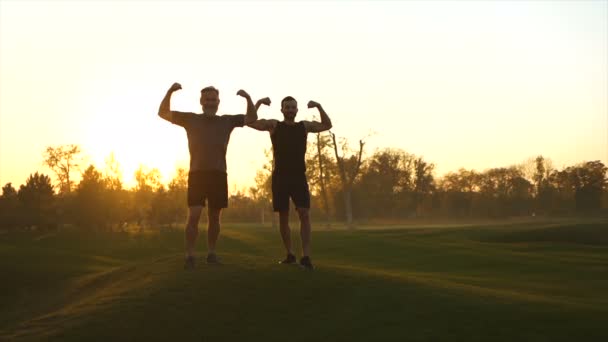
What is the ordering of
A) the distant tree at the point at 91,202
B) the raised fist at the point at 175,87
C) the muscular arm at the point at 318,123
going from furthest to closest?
the distant tree at the point at 91,202
the muscular arm at the point at 318,123
the raised fist at the point at 175,87

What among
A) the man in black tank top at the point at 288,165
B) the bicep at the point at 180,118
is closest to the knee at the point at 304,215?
the man in black tank top at the point at 288,165

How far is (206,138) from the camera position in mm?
12141

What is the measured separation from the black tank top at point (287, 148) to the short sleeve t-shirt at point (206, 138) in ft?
3.37

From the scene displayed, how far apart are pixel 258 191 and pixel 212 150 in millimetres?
72535

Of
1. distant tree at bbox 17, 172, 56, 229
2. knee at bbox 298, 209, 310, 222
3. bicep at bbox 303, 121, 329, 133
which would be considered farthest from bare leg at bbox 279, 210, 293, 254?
distant tree at bbox 17, 172, 56, 229

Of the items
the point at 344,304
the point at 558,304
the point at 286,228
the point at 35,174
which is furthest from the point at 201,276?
the point at 35,174

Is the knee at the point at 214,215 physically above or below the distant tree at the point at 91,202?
below

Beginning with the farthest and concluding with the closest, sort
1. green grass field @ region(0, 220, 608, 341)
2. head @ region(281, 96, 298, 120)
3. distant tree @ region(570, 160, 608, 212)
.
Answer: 1. distant tree @ region(570, 160, 608, 212)
2. head @ region(281, 96, 298, 120)
3. green grass field @ region(0, 220, 608, 341)

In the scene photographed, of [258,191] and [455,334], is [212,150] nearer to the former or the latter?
[455,334]

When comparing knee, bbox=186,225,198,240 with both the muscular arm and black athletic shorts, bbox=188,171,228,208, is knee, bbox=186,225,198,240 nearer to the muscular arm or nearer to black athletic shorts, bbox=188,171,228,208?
Answer: black athletic shorts, bbox=188,171,228,208

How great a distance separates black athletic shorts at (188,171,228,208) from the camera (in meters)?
12.0

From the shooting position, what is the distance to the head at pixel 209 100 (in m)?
12.5

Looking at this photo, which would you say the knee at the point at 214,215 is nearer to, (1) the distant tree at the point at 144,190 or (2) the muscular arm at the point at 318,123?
(2) the muscular arm at the point at 318,123

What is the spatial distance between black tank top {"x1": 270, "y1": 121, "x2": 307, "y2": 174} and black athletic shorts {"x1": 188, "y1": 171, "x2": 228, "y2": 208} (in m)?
1.27
